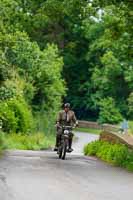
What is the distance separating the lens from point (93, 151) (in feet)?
85.7

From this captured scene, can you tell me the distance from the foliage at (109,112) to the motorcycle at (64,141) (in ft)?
179

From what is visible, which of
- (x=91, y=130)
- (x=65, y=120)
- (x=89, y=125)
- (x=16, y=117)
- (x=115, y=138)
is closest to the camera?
(x=65, y=120)

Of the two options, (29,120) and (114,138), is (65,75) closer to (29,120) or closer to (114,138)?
(29,120)

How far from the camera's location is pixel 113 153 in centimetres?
2195

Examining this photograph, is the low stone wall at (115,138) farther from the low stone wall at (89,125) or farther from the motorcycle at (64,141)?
the low stone wall at (89,125)

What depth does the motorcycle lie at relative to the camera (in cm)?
2211

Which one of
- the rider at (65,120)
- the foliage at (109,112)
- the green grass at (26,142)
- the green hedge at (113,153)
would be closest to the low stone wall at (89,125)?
the foliage at (109,112)

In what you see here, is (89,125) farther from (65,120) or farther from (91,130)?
(65,120)

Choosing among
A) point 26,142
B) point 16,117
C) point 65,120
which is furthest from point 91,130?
point 65,120

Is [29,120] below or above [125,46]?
below

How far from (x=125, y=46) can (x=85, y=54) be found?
63893mm

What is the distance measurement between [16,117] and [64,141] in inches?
620

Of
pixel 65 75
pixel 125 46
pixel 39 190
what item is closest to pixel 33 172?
pixel 39 190

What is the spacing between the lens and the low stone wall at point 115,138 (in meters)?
23.0
